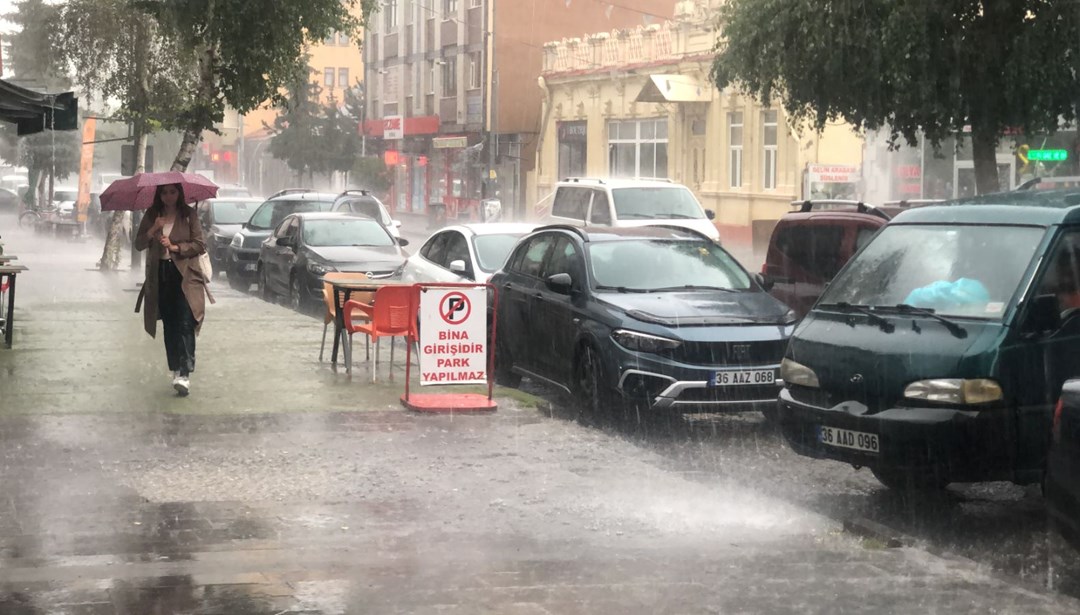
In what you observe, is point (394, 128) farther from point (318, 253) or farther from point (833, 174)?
point (318, 253)

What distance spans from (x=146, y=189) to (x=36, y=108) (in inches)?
124

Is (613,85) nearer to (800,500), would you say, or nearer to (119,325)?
(119,325)

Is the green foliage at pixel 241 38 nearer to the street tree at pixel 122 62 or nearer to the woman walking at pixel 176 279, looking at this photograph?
the street tree at pixel 122 62

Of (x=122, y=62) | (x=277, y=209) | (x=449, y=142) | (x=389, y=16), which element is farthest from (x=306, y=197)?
(x=389, y=16)

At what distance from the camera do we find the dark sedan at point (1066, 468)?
21.2ft

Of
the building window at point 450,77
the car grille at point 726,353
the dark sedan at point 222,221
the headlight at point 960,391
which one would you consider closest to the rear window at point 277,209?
the dark sedan at point 222,221

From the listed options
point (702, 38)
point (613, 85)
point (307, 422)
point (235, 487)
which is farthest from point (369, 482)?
point (613, 85)

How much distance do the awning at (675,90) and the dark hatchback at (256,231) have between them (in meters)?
16.1

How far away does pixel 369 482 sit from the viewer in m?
8.94

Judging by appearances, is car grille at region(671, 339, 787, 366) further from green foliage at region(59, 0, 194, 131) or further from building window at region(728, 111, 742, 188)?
building window at region(728, 111, 742, 188)

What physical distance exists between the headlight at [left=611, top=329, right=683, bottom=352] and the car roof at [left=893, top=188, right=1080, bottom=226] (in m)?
2.13

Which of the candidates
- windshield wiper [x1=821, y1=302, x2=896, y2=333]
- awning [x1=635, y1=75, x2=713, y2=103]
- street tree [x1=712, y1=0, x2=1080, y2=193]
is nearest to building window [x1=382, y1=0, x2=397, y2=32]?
awning [x1=635, y1=75, x2=713, y2=103]

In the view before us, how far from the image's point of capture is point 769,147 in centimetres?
4047

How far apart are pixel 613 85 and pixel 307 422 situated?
39.7 m
